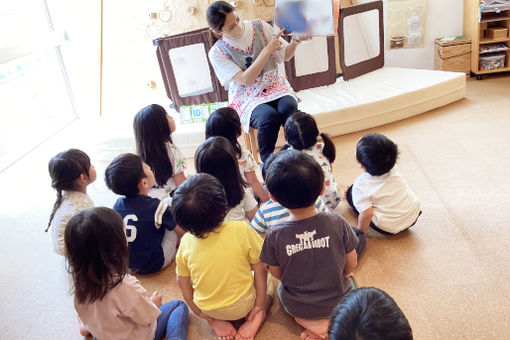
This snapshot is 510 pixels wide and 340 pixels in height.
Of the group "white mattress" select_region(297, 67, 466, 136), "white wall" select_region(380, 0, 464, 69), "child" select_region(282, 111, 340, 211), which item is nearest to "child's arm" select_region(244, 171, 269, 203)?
"child" select_region(282, 111, 340, 211)

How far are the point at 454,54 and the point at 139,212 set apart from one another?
11.5 ft

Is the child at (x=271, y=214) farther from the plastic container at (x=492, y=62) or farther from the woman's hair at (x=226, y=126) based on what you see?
the plastic container at (x=492, y=62)

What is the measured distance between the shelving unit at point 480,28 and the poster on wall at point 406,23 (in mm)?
404

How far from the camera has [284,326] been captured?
61.7 inches

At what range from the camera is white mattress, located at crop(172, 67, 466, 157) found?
124 inches

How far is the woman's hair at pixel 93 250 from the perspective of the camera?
1.24 m

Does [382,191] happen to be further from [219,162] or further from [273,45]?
[273,45]

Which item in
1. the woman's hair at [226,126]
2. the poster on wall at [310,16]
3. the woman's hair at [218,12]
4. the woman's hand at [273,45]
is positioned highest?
the woman's hair at [218,12]

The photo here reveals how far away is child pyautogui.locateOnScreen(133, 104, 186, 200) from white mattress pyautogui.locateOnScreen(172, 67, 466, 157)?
986 mm

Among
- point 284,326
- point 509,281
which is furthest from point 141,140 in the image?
point 509,281

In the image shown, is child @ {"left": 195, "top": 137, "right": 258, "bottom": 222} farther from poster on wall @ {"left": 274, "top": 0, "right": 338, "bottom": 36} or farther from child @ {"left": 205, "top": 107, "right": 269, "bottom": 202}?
→ poster on wall @ {"left": 274, "top": 0, "right": 338, "bottom": 36}

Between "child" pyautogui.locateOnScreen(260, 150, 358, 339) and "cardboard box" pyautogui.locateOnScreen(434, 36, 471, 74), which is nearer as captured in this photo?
"child" pyautogui.locateOnScreen(260, 150, 358, 339)

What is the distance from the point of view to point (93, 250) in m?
1.25

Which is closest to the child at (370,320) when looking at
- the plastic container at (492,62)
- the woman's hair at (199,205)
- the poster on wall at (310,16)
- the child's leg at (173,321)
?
the woman's hair at (199,205)
